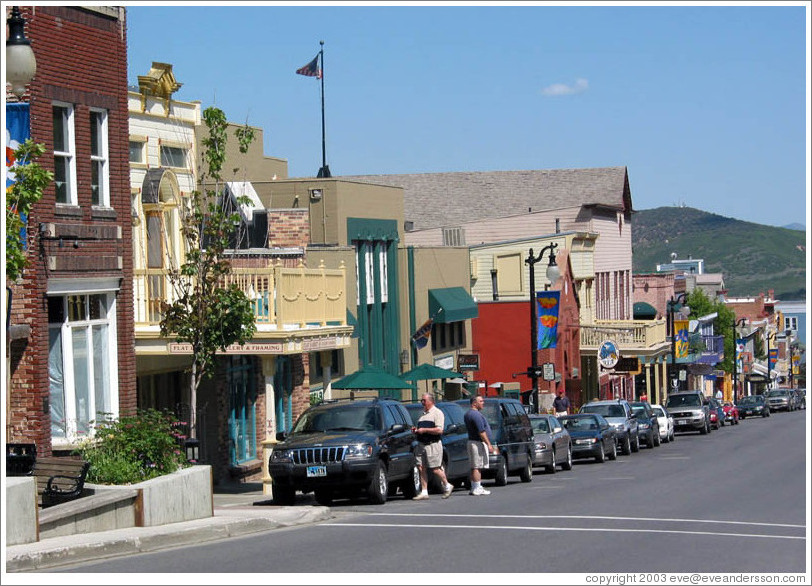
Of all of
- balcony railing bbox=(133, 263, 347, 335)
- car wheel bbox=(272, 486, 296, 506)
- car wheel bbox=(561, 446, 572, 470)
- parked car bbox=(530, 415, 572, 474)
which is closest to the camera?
car wheel bbox=(272, 486, 296, 506)

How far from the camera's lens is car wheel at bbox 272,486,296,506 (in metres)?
22.6

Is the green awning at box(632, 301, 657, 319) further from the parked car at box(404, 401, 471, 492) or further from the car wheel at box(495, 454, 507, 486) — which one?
the parked car at box(404, 401, 471, 492)

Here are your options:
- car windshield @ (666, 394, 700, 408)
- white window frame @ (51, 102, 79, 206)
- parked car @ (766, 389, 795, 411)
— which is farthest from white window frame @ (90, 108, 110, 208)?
parked car @ (766, 389, 795, 411)

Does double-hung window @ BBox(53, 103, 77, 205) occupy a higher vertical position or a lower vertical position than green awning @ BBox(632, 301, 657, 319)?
higher

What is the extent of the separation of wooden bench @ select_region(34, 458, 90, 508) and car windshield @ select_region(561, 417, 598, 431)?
22134mm

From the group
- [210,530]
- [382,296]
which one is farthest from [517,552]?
[382,296]

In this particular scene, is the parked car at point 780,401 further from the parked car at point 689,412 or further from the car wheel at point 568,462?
the car wheel at point 568,462

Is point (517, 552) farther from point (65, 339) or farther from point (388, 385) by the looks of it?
point (388, 385)

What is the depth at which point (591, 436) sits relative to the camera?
3762 centimetres

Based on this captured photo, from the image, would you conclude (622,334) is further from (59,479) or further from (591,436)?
(59,479)

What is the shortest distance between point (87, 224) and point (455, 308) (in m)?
24.6

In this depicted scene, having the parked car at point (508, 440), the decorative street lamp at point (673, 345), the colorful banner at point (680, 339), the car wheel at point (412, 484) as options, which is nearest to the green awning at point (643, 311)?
the decorative street lamp at point (673, 345)

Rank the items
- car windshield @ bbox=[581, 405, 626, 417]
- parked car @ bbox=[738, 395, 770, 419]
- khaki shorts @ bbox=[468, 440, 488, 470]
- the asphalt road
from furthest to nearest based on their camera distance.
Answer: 1. parked car @ bbox=[738, 395, 770, 419]
2. car windshield @ bbox=[581, 405, 626, 417]
3. khaki shorts @ bbox=[468, 440, 488, 470]
4. the asphalt road

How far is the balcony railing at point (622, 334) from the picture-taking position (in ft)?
210
